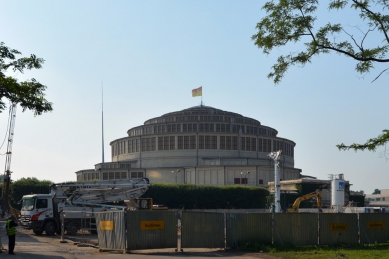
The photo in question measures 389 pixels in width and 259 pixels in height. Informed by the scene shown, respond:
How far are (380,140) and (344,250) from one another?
873 cm

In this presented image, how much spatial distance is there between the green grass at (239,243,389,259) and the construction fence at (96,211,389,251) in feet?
2.44

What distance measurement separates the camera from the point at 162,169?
97812 millimetres

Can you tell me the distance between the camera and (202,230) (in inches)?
1081

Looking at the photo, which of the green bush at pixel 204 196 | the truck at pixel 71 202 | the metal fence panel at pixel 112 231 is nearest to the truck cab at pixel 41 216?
the truck at pixel 71 202

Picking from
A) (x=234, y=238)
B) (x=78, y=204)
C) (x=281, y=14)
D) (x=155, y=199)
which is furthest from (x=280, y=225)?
(x=155, y=199)

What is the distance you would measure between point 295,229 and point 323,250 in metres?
2.45

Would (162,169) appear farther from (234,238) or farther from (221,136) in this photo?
(234,238)

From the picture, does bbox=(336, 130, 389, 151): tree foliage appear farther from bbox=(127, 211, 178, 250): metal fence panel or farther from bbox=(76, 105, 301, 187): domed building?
bbox=(76, 105, 301, 187): domed building

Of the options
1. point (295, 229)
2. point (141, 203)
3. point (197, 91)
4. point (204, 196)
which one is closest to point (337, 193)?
point (204, 196)

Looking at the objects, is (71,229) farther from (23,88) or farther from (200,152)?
(200,152)

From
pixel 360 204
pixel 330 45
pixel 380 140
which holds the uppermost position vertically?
pixel 330 45

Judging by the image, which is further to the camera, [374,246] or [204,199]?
[204,199]

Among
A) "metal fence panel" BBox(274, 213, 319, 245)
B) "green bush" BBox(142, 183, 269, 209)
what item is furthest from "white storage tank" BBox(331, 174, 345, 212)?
"metal fence panel" BBox(274, 213, 319, 245)

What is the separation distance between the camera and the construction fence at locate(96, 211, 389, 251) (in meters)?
26.3
